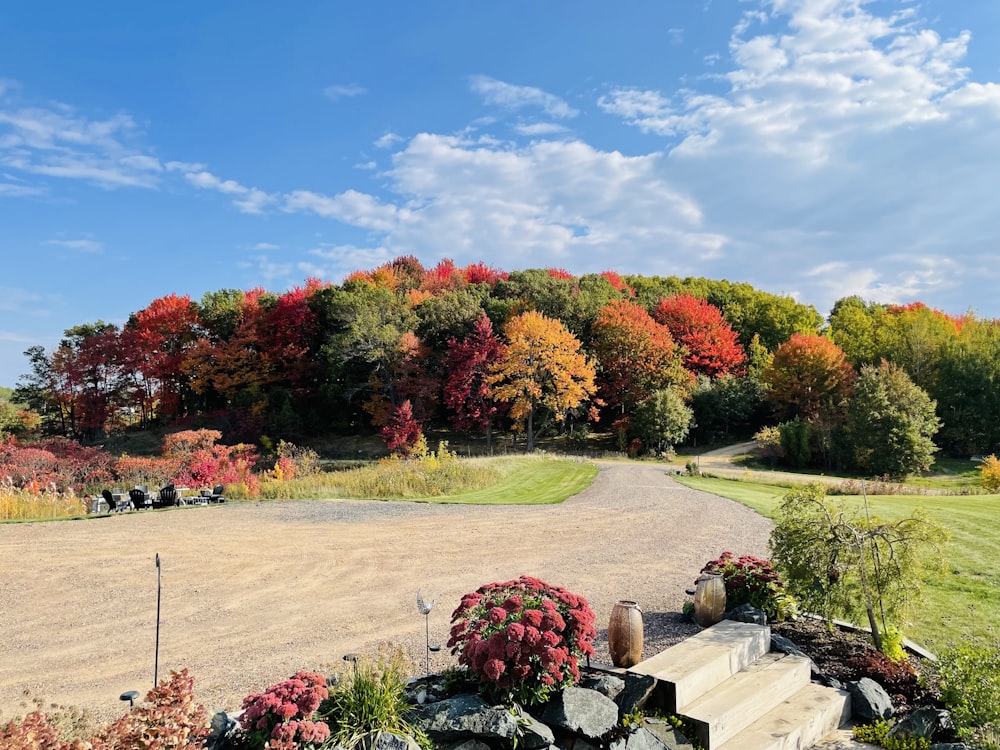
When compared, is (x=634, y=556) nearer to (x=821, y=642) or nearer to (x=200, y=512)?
(x=821, y=642)

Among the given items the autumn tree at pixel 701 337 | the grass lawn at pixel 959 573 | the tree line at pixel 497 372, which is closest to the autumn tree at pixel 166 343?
the tree line at pixel 497 372

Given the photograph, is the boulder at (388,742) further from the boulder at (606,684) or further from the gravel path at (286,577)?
A: the gravel path at (286,577)

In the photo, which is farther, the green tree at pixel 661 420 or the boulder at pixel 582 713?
the green tree at pixel 661 420

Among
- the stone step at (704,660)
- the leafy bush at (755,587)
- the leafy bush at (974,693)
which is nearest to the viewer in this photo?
the leafy bush at (974,693)

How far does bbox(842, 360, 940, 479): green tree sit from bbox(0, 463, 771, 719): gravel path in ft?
61.9

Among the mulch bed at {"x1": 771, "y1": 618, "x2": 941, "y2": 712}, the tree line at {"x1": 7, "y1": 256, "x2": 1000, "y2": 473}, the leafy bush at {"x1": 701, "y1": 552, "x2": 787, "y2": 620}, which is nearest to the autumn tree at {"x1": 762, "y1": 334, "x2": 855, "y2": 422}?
the tree line at {"x1": 7, "y1": 256, "x2": 1000, "y2": 473}

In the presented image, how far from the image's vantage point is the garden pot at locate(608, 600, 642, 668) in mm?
5785

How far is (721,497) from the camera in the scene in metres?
18.1

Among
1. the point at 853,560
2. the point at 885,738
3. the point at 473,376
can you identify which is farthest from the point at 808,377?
the point at 885,738

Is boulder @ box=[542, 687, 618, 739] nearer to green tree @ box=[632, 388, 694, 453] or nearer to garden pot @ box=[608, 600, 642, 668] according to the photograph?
garden pot @ box=[608, 600, 642, 668]

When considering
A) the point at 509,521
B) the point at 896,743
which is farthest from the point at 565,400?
the point at 896,743

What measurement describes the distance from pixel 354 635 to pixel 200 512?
34.5ft

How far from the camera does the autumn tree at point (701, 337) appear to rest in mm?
43844

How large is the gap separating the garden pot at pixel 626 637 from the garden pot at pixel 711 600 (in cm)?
165
